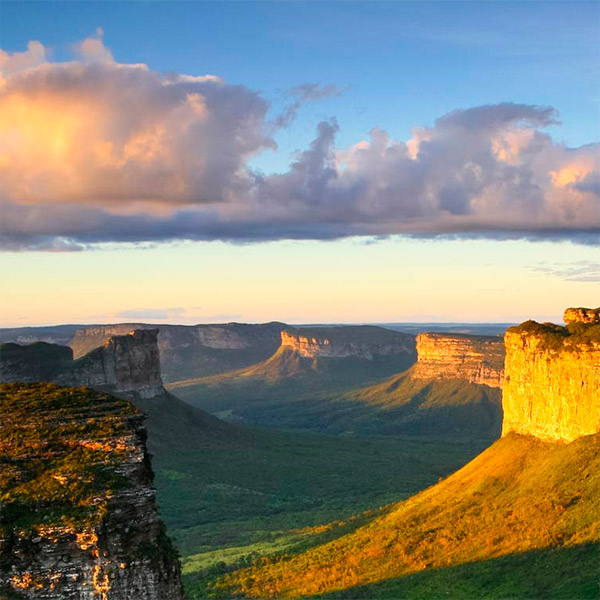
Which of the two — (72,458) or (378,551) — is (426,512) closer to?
(378,551)

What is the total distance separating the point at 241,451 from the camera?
485 ft

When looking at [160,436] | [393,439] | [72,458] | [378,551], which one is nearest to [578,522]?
[378,551]

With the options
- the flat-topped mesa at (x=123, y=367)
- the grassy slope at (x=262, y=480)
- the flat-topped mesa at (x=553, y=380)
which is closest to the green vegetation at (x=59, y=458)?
the grassy slope at (x=262, y=480)

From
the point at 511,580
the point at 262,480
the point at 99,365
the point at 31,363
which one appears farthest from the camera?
the point at 99,365

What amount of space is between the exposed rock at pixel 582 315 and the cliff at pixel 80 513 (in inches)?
2125

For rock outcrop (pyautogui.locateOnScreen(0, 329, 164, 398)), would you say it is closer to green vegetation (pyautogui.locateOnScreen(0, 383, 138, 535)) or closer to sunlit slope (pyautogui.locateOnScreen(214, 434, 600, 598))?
sunlit slope (pyautogui.locateOnScreen(214, 434, 600, 598))

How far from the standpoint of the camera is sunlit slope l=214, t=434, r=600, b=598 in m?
58.2

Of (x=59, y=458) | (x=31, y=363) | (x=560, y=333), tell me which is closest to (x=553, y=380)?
(x=560, y=333)

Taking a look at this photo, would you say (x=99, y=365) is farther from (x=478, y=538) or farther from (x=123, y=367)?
(x=478, y=538)

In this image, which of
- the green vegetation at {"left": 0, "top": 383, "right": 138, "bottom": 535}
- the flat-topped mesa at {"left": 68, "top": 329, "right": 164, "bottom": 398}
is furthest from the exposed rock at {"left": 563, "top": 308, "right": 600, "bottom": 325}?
the flat-topped mesa at {"left": 68, "top": 329, "right": 164, "bottom": 398}

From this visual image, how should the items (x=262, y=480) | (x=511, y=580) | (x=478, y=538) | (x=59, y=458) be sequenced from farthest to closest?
(x=262, y=480), (x=478, y=538), (x=511, y=580), (x=59, y=458)

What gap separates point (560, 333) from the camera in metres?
79.6

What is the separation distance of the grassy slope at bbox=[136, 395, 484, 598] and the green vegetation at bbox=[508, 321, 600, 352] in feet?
74.9

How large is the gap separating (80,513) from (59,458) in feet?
8.03
